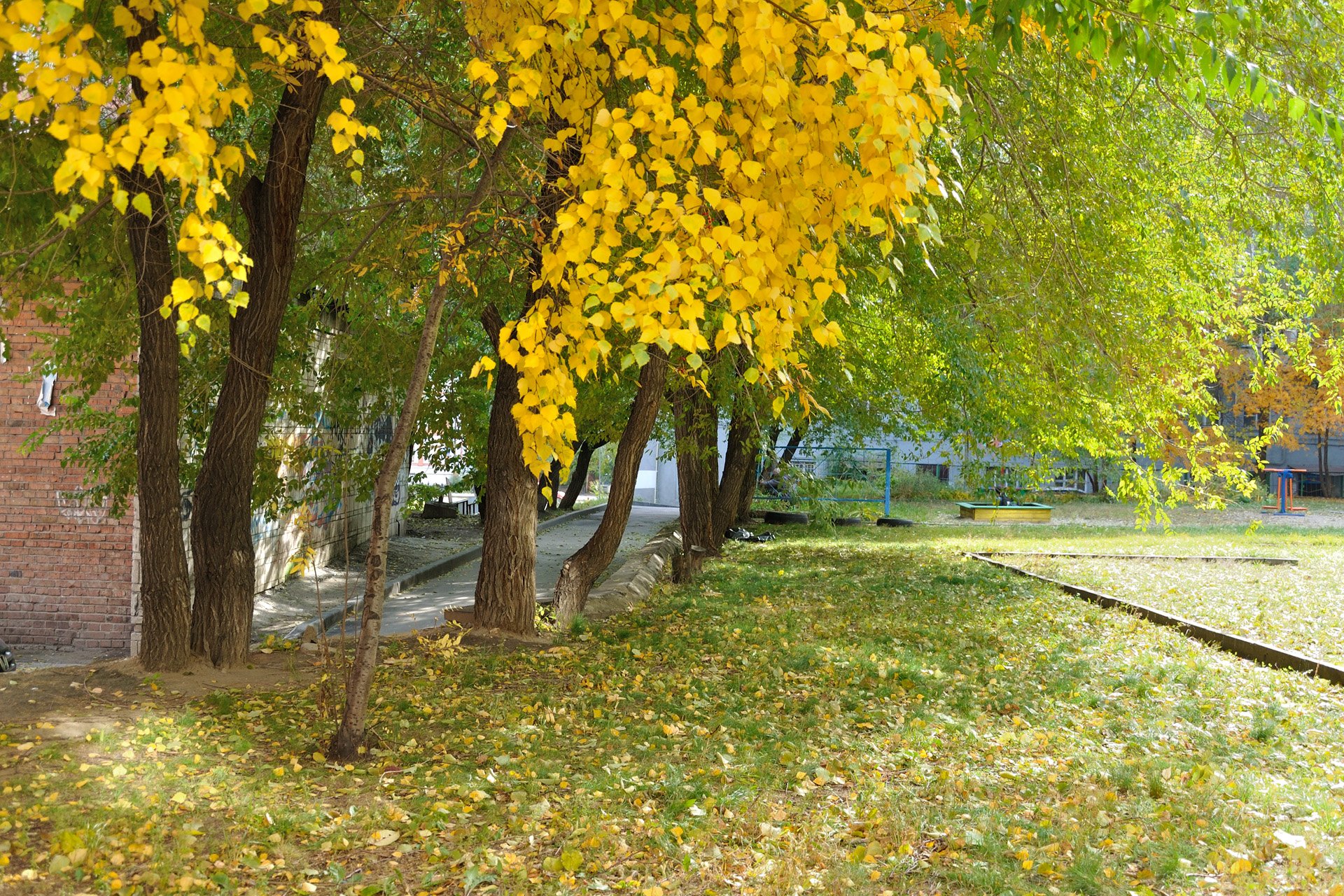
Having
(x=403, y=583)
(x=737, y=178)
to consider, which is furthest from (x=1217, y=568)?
(x=737, y=178)

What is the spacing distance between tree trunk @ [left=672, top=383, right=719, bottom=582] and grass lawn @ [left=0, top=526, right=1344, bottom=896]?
204 inches

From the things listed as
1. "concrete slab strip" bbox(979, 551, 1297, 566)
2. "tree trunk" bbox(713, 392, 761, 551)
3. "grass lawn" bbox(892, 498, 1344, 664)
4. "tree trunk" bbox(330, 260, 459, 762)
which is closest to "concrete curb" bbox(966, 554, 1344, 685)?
"grass lawn" bbox(892, 498, 1344, 664)

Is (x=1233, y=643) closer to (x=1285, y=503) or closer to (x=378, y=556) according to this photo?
(x=378, y=556)

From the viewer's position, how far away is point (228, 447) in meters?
6.29

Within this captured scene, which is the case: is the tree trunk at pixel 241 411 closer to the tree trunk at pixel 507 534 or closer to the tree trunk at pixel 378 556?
the tree trunk at pixel 378 556

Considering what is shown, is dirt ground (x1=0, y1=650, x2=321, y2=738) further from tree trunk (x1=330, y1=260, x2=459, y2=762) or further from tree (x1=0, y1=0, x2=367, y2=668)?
tree (x1=0, y1=0, x2=367, y2=668)

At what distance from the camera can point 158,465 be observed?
19.7 feet

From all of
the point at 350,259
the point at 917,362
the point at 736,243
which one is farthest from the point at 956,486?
the point at 736,243

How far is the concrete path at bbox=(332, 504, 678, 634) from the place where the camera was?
36.1 ft

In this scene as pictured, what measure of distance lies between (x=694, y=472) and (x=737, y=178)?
1086 centimetres

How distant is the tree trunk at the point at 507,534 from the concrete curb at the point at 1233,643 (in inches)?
220

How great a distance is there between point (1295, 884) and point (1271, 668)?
4.58m

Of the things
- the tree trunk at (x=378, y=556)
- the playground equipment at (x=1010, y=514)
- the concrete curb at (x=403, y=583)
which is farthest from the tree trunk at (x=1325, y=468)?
the tree trunk at (x=378, y=556)

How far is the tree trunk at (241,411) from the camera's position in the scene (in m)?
6.25
